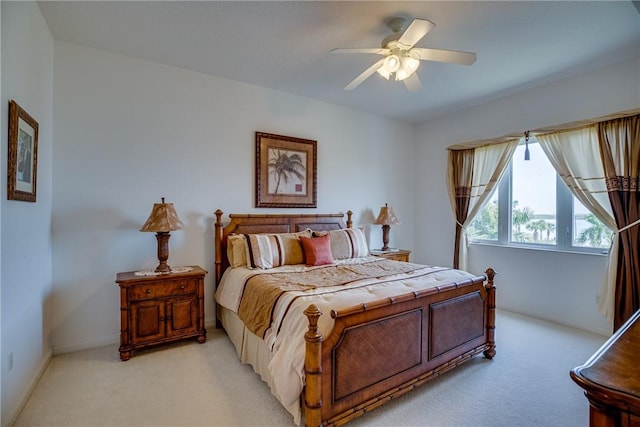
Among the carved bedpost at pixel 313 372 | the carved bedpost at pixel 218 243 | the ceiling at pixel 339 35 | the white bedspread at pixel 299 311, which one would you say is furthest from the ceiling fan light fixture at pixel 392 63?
the carved bedpost at pixel 218 243

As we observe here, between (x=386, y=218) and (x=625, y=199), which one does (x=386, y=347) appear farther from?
(x=625, y=199)

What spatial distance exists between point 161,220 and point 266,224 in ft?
3.95

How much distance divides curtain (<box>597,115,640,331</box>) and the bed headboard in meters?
2.86

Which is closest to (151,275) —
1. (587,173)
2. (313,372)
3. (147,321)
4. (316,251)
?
(147,321)

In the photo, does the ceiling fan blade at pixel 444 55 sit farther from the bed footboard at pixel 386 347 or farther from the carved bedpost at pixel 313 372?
the carved bedpost at pixel 313 372

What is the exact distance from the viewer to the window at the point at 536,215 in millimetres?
3439

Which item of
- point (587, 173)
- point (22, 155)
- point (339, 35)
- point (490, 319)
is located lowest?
point (490, 319)

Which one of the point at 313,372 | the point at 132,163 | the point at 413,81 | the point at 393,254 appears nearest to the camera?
the point at 313,372

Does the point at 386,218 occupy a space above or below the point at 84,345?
above

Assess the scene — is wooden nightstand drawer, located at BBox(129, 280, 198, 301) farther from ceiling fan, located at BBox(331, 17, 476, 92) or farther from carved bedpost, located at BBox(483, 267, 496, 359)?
carved bedpost, located at BBox(483, 267, 496, 359)

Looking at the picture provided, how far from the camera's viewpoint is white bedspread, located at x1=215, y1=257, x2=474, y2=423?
1.73m

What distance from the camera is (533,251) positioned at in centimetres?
380

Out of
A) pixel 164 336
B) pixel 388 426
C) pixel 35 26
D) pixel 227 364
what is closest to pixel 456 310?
pixel 388 426

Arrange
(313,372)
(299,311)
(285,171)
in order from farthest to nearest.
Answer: (285,171)
(299,311)
(313,372)
